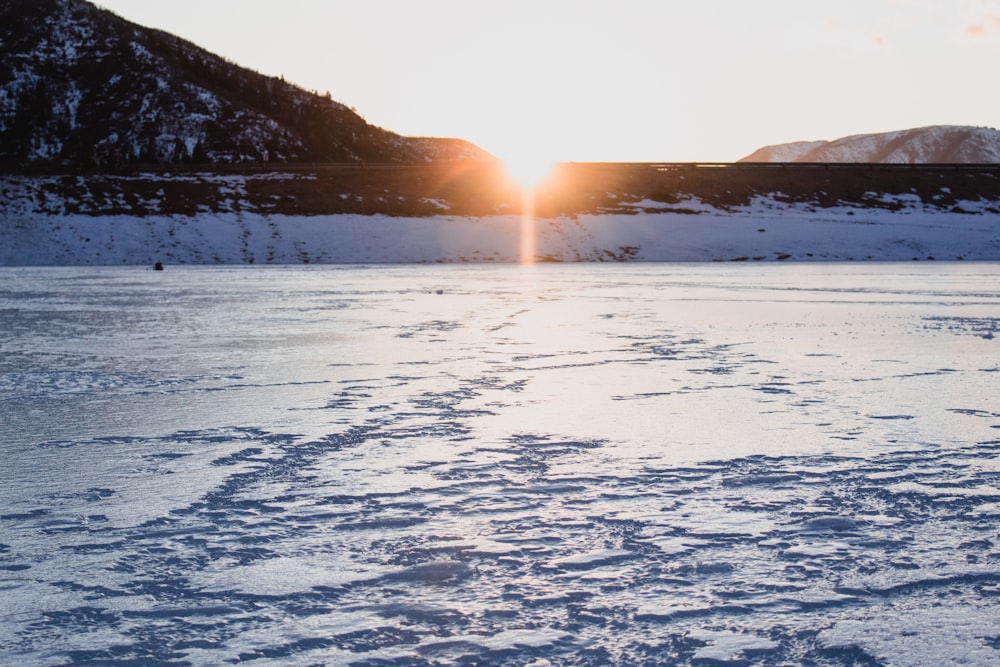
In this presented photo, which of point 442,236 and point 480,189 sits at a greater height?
point 480,189

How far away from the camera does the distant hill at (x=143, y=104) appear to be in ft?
259

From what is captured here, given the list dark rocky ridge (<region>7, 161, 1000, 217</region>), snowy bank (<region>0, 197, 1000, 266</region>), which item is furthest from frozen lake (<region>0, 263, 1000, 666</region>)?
dark rocky ridge (<region>7, 161, 1000, 217</region>)

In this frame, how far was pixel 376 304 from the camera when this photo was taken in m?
14.3

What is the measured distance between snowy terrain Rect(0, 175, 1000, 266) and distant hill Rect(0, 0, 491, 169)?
3570 centimetres

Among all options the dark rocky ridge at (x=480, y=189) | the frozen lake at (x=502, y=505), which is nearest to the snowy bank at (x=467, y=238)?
the dark rocky ridge at (x=480, y=189)

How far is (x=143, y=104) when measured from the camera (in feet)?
271

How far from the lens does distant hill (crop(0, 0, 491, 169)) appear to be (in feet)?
259

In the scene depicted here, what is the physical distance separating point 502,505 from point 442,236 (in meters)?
33.5

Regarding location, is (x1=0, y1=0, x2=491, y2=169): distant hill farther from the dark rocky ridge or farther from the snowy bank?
the snowy bank

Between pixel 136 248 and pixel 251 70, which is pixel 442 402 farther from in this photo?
pixel 251 70

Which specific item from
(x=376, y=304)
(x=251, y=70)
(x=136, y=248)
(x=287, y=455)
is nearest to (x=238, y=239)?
(x=136, y=248)

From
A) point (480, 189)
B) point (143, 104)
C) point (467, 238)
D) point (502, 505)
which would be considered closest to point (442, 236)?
point (467, 238)

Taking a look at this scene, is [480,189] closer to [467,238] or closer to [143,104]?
[467,238]

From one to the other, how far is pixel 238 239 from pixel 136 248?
3518 millimetres
